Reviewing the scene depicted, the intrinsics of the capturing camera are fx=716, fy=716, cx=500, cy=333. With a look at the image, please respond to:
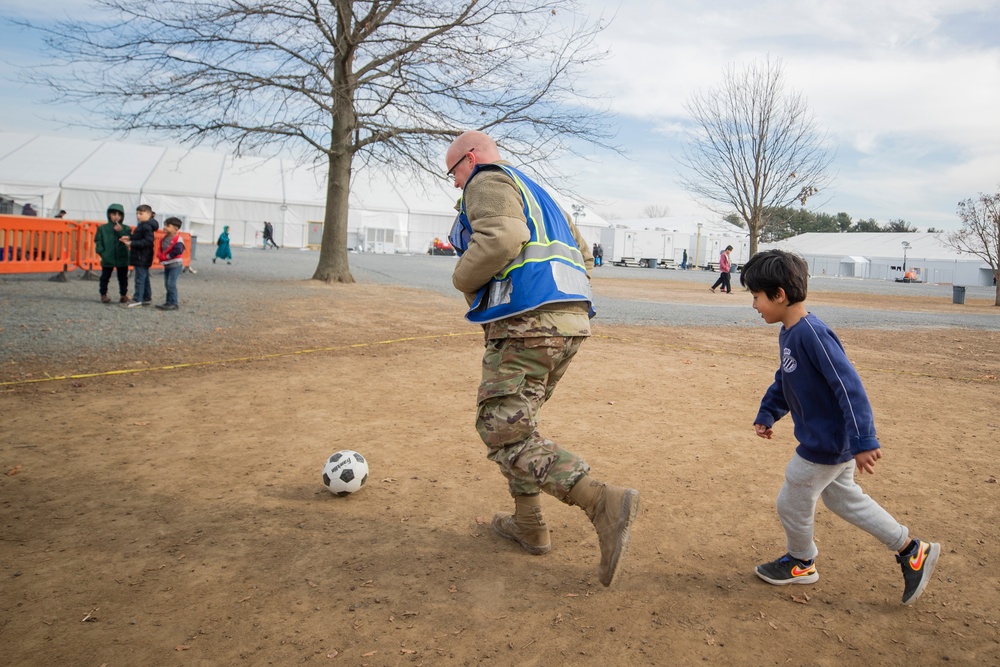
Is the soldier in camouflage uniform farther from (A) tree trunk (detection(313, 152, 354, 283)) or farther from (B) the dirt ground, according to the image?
(A) tree trunk (detection(313, 152, 354, 283))

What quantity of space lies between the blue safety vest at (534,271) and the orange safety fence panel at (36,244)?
46.8 feet

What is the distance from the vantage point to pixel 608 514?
9.78ft

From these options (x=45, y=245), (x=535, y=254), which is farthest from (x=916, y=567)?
(x=45, y=245)

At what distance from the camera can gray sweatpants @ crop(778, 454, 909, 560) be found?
298 centimetres

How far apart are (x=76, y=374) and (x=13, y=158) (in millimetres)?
48771

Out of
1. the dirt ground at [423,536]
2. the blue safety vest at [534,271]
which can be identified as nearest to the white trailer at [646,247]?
the dirt ground at [423,536]

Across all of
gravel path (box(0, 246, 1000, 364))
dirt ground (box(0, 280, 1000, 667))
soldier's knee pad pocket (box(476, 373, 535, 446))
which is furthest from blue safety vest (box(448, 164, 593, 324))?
gravel path (box(0, 246, 1000, 364))

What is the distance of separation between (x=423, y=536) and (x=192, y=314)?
938 centimetres

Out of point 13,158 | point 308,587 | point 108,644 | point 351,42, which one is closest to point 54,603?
point 108,644

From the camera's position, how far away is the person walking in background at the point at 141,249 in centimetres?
1188

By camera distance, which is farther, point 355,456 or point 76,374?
point 76,374

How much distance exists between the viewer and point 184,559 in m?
3.17

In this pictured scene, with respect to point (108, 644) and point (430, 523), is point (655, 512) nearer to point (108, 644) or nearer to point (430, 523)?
point (430, 523)

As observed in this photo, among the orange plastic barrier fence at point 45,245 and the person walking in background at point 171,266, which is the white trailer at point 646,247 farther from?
the person walking in background at point 171,266
